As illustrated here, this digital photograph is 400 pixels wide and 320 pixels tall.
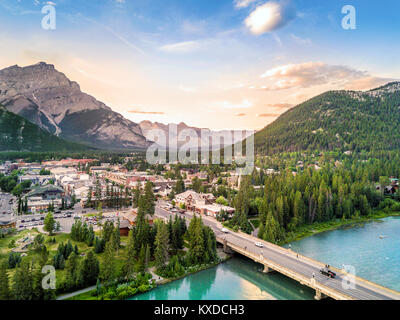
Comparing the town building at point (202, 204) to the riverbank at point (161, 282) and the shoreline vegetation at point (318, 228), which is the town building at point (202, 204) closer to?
the shoreline vegetation at point (318, 228)

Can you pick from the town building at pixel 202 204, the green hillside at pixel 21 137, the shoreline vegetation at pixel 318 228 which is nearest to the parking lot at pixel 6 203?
the town building at pixel 202 204

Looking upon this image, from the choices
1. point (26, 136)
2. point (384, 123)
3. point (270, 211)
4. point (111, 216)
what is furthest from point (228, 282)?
point (26, 136)

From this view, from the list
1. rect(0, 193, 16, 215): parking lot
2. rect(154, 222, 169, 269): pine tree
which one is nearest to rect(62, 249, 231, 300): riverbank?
rect(154, 222, 169, 269): pine tree

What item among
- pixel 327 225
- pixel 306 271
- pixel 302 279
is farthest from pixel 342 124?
pixel 302 279

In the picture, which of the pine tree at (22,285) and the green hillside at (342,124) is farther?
the green hillside at (342,124)

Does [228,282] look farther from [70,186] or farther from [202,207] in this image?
[70,186]
